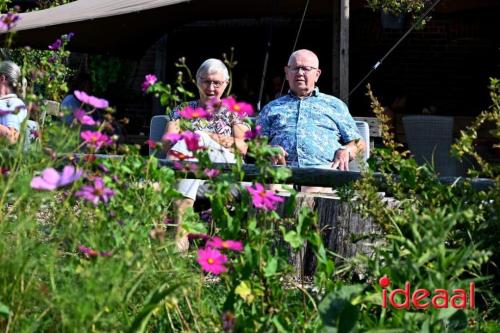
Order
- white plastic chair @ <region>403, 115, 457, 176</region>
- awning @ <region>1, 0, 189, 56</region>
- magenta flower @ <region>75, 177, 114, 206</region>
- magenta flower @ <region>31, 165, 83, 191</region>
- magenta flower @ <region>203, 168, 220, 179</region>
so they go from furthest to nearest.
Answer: awning @ <region>1, 0, 189, 56</region> < white plastic chair @ <region>403, 115, 457, 176</region> < magenta flower @ <region>203, 168, 220, 179</region> < magenta flower @ <region>75, 177, 114, 206</region> < magenta flower @ <region>31, 165, 83, 191</region>

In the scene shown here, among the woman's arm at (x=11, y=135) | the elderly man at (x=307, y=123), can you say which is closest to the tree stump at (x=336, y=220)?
the elderly man at (x=307, y=123)

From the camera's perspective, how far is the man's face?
533 cm

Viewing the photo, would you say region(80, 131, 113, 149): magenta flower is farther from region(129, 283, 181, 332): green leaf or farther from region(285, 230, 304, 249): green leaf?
region(285, 230, 304, 249): green leaf

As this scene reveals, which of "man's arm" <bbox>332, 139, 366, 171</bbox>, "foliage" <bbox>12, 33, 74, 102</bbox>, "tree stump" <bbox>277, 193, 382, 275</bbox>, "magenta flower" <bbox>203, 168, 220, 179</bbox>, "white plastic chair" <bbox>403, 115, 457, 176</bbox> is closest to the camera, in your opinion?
"magenta flower" <bbox>203, 168, 220, 179</bbox>

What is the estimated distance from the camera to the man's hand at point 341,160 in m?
5.04

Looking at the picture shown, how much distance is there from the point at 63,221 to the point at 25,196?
0.12 meters

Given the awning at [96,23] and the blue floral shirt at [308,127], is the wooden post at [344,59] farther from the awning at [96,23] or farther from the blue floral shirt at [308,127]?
the blue floral shirt at [308,127]

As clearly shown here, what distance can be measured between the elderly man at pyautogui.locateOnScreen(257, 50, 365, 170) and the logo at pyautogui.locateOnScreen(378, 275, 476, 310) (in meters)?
2.80

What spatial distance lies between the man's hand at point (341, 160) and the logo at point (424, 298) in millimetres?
2627

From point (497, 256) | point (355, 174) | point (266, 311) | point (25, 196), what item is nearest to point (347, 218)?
point (355, 174)

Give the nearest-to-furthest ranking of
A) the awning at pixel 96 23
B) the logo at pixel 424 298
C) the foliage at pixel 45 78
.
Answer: the logo at pixel 424 298, the foliage at pixel 45 78, the awning at pixel 96 23

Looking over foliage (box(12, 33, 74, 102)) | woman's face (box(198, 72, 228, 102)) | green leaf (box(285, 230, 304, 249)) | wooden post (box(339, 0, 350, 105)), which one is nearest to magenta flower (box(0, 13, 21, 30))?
foliage (box(12, 33, 74, 102))

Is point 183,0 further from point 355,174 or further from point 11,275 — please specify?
point 11,275

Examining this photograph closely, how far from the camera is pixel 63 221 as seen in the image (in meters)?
2.27
